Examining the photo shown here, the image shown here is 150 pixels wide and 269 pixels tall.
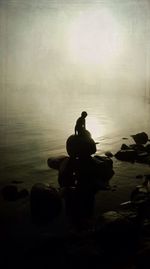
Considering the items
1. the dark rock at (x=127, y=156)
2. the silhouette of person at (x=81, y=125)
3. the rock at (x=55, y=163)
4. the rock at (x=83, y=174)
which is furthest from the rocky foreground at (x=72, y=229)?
the dark rock at (x=127, y=156)

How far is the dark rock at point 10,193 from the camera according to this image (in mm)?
15930

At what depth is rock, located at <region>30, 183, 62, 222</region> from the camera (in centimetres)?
1409

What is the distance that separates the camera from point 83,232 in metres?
12.5

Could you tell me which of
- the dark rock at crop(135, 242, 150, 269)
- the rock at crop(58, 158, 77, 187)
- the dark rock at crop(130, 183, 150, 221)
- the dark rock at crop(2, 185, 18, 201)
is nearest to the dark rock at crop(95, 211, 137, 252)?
the dark rock at crop(135, 242, 150, 269)

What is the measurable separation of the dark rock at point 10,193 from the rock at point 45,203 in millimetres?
1748

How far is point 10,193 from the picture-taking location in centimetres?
1628

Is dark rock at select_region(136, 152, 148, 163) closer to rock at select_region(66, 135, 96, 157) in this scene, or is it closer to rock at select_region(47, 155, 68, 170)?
rock at select_region(47, 155, 68, 170)

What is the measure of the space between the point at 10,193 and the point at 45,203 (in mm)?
2709

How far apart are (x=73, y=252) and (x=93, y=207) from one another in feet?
14.2

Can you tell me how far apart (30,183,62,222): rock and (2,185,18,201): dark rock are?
5.74 feet

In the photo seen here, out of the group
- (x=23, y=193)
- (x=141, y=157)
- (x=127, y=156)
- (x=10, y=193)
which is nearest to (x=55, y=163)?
(x=127, y=156)

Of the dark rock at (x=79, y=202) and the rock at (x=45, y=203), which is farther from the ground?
the rock at (x=45, y=203)

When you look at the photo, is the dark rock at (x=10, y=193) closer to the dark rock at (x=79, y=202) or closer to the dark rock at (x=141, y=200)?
the dark rock at (x=79, y=202)

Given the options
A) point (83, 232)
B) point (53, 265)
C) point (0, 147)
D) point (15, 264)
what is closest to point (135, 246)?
point (83, 232)
